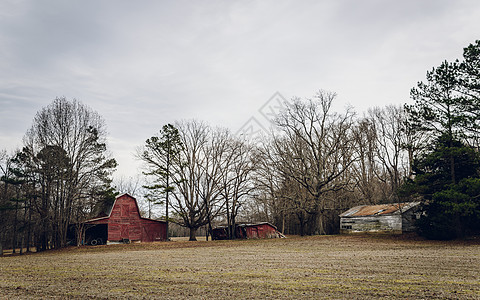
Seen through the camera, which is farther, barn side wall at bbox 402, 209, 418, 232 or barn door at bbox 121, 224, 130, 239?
barn door at bbox 121, 224, 130, 239

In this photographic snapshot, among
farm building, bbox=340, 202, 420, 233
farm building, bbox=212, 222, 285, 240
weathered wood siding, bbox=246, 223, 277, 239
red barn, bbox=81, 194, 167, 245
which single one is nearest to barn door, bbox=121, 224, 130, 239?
red barn, bbox=81, 194, 167, 245

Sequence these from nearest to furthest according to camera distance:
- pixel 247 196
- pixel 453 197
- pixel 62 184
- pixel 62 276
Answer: pixel 62 276 < pixel 453 197 < pixel 62 184 < pixel 247 196

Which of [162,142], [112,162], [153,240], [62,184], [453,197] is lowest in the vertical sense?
[153,240]

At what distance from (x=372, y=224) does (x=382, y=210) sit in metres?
1.63

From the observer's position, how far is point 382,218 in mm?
34625

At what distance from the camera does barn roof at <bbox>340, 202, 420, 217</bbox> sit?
3341 cm

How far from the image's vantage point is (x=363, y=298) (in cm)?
790

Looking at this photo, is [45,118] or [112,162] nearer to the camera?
[45,118]

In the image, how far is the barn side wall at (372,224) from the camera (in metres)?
33.4

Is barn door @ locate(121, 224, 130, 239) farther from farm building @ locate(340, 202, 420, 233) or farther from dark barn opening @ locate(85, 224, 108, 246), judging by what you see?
farm building @ locate(340, 202, 420, 233)

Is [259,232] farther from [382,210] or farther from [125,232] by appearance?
[125,232]

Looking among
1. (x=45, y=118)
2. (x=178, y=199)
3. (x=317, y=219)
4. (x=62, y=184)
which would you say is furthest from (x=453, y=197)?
(x=45, y=118)

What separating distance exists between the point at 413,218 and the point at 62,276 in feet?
96.8

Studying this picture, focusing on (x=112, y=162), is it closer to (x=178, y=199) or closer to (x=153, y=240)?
(x=178, y=199)
